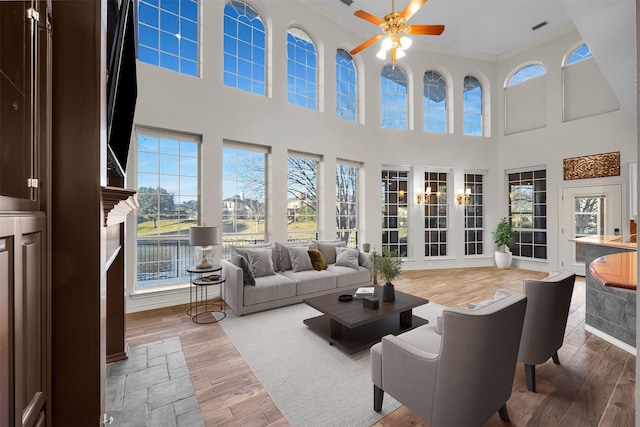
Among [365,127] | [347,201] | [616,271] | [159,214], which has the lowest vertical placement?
[616,271]

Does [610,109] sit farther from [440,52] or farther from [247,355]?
[247,355]

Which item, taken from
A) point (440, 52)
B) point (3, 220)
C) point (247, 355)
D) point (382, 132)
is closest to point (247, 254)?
point (247, 355)

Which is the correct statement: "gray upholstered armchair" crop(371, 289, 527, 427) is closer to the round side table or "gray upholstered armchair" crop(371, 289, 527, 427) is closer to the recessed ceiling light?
the round side table

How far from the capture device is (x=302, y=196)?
560 centimetres

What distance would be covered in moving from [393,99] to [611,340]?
583 centimetres

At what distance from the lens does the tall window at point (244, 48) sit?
15.5 ft

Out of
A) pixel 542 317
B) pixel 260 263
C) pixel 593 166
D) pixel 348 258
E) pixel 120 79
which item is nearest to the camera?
pixel 120 79

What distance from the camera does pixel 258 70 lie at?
503cm

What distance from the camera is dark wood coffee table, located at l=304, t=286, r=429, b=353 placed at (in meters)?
2.75

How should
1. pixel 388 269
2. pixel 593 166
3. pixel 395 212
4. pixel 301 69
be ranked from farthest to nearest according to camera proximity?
1. pixel 395 212
2. pixel 593 166
3. pixel 301 69
4. pixel 388 269

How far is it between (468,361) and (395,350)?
0.44 meters

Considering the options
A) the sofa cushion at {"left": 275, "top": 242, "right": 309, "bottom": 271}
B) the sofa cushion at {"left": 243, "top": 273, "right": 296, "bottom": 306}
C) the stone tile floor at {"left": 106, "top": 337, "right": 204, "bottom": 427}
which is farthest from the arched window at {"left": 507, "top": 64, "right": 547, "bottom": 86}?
the stone tile floor at {"left": 106, "top": 337, "right": 204, "bottom": 427}

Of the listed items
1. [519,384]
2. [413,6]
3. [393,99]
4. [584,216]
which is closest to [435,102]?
[393,99]

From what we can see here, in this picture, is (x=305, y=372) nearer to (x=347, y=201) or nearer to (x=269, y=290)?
(x=269, y=290)
